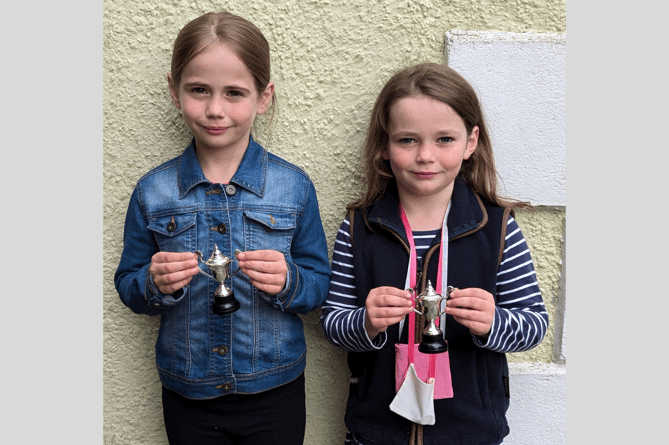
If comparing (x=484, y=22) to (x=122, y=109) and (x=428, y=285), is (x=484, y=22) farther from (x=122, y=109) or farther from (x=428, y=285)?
(x=122, y=109)

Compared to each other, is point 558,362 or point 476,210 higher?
point 476,210

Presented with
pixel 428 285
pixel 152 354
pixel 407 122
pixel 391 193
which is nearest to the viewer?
pixel 428 285

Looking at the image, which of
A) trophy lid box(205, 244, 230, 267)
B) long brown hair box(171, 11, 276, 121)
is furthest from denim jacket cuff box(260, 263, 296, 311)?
long brown hair box(171, 11, 276, 121)

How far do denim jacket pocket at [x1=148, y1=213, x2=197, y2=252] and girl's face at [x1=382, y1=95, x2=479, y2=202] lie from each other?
30.2 inches

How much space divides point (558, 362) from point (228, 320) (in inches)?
56.9

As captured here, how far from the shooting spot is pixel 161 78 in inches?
96.0

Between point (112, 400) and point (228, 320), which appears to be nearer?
point (228, 320)

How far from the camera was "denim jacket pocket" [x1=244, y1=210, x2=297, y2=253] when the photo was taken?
2.24 m

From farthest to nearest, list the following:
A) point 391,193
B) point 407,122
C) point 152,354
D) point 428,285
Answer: point 152,354
point 391,193
point 407,122
point 428,285

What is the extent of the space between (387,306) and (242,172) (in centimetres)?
73

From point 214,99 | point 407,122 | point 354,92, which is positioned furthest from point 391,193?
point 214,99

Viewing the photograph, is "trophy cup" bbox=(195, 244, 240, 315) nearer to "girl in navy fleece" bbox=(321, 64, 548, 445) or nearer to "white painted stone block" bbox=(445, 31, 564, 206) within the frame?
"girl in navy fleece" bbox=(321, 64, 548, 445)

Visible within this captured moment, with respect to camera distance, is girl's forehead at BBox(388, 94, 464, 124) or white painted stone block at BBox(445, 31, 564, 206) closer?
girl's forehead at BBox(388, 94, 464, 124)

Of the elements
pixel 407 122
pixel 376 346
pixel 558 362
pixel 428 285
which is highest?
pixel 407 122
